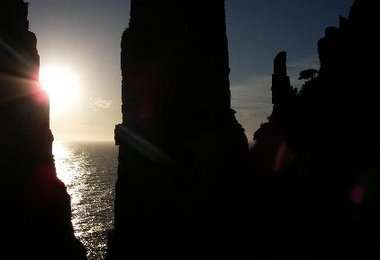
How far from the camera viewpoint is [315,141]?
2177cm

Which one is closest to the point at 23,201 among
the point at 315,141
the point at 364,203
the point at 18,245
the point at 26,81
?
the point at 18,245

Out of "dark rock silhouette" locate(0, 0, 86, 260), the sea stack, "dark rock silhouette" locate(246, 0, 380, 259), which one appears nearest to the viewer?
the sea stack

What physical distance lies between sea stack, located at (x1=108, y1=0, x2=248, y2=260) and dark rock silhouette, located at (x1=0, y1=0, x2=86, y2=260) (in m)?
21.2

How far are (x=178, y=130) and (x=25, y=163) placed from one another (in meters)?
26.7

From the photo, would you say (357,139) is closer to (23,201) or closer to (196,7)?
Answer: (196,7)

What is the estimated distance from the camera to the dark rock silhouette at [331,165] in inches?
626

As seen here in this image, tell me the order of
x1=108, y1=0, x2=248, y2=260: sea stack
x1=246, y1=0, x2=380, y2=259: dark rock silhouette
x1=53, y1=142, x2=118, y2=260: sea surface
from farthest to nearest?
x1=53, y1=142, x2=118, y2=260: sea surface → x1=246, y1=0, x2=380, y2=259: dark rock silhouette → x1=108, y1=0, x2=248, y2=260: sea stack

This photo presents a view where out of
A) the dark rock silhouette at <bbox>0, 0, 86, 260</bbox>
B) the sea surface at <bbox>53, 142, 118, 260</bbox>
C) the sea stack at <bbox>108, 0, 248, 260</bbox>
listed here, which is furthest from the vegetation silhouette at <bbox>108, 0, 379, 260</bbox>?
the sea surface at <bbox>53, 142, 118, 260</bbox>

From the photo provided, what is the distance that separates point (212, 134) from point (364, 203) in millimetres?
9372

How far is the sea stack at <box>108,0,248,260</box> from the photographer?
12.8 metres

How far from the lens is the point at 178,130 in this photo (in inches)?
516

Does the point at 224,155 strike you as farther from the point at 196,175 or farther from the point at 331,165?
the point at 331,165

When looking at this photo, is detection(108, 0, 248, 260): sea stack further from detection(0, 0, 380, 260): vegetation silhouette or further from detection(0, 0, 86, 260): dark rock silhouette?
detection(0, 0, 86, 260): dark rock silhouette

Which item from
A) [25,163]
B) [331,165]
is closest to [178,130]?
[331,165]
